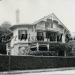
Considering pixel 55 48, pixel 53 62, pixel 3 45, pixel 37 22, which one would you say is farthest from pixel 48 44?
pixel 3 45

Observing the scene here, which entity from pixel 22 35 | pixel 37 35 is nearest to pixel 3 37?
pixel 22 35

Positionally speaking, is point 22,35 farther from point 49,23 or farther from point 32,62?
point 32,62

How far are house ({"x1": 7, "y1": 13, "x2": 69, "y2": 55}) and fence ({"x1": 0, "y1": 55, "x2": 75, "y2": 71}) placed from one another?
7.33m

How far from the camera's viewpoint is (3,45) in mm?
62375

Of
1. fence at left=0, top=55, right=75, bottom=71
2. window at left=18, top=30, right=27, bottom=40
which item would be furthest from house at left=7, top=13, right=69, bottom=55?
fence at left=0, top=55, right=75, bottom=71

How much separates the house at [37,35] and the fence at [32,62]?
7.33 m

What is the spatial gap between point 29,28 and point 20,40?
121 inches

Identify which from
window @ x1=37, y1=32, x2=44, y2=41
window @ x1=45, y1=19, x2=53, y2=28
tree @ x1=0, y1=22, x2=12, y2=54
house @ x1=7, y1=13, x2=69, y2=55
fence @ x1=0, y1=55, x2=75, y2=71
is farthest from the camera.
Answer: tree @ x1=0, y1=22, x2=12, y2=54

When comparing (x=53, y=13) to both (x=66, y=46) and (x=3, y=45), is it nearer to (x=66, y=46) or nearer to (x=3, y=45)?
(x=66, y=46)

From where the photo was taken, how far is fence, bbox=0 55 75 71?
33.8 m

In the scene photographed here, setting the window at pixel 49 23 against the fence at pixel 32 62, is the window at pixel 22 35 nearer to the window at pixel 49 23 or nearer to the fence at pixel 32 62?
the window at pixel 49 23

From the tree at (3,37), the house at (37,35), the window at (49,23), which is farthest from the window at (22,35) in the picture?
the tree at (3,37)

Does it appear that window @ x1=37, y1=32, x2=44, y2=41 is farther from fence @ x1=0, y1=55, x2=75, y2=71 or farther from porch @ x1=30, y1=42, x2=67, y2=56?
fence @ x1=0, y1=55, x2=75, y2=71

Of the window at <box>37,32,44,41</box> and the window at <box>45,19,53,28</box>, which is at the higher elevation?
the window at <box>45,19,53,28</box>
